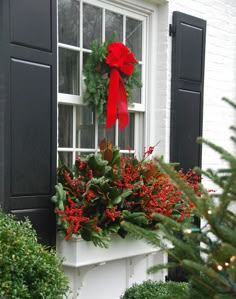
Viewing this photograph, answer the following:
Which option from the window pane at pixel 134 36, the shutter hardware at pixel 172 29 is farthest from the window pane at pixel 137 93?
the shutter hardware at pixel 172 29

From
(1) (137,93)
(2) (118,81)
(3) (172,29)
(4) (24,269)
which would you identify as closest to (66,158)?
(2) (118,81)

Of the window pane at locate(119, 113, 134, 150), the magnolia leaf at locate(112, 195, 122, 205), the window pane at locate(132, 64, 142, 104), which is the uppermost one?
the window pane at locate(132, 64, 142, 104)

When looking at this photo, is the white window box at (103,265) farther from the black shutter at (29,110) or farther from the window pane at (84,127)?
the window pane at (84,127)

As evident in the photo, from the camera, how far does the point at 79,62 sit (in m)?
4.24

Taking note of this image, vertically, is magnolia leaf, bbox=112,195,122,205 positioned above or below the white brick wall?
below

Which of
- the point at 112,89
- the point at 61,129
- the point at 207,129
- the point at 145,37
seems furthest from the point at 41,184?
the point at 207,129

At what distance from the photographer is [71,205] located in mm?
3711

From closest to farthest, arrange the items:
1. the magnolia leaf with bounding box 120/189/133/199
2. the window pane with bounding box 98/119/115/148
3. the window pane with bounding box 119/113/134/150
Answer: the magnolia leaf with bounding box 120/189/133/199 < the window pane with bounding box 98/119/115/148 < the window pane with bounding box 119/113/134/150

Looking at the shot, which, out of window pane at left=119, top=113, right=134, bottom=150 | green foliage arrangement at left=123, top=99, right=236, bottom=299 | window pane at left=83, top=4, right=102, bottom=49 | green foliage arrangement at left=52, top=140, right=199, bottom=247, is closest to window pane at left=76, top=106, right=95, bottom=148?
green foliage arrangement at left=52, top=140, right=199, bottom=247

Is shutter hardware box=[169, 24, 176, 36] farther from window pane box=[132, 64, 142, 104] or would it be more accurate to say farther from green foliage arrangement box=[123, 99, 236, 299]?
green foliage arrangement box=[123, 99, 236, 299]

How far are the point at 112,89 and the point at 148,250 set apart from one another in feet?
4.33

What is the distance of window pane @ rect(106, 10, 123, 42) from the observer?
455 centimetres

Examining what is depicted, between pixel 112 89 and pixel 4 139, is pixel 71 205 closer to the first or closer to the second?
pixel 4 139

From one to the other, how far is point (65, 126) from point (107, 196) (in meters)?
0.75
